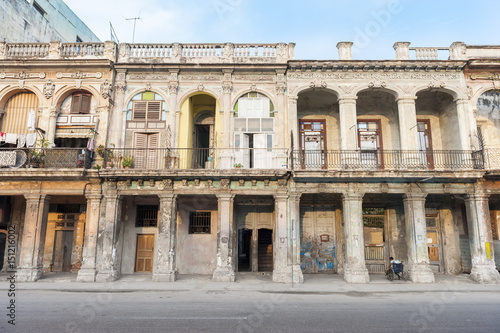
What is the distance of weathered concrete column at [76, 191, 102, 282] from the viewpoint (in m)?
12.7

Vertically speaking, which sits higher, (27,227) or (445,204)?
(445,204)

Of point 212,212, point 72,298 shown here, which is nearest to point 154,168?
point 212,212

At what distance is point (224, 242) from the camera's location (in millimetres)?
13102

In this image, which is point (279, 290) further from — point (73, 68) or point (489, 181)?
point (73, 68)

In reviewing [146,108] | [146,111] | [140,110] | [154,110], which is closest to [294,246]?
[154,110]

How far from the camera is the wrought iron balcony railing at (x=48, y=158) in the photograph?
1318cm

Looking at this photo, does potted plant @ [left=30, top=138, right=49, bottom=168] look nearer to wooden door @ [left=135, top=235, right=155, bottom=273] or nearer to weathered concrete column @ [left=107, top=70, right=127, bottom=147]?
weathered concrete column @ [left=107, top=70, right=127, bottom=147]

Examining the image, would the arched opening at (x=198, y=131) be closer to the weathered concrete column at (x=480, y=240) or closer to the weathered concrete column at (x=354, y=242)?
the weathered concrete column at (x=354, y=242)

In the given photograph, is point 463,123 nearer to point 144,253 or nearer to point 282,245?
point 282,245

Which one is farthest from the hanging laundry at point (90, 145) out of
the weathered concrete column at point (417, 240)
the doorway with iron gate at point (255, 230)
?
the weathered concrete column at point (417, 240)

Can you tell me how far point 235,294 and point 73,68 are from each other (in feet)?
41.7

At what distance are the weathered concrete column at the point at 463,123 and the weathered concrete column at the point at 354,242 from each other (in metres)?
5.45

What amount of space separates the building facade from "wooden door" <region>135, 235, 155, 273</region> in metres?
0.05

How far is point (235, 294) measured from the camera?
10562 millimetres
